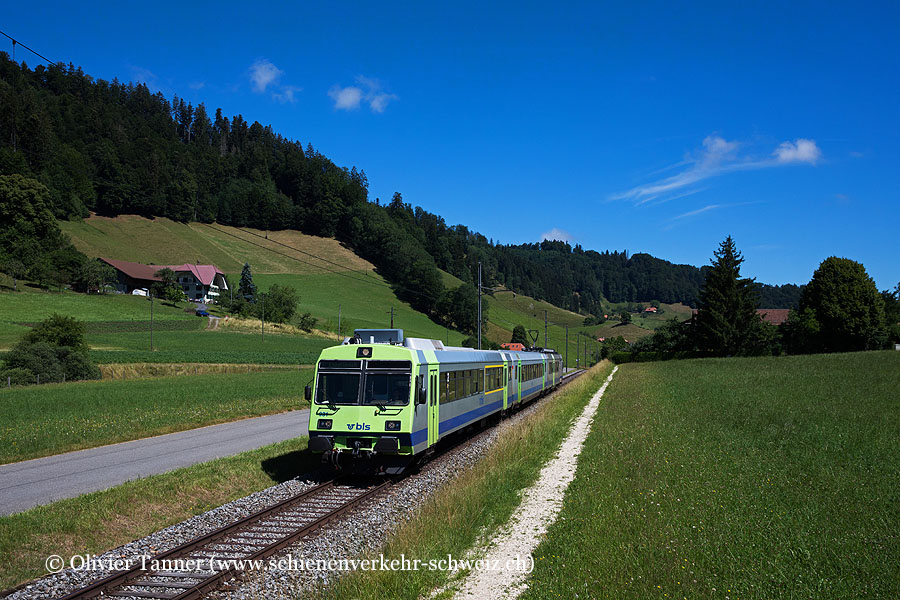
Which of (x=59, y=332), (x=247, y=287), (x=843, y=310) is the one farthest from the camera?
(x=247, y=287)

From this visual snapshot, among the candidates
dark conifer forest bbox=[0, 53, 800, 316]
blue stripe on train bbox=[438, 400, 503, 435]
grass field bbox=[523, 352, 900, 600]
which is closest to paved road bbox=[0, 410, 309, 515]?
blue stripe on train bbox=[438, 400, 503, 435]

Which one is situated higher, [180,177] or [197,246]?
[180,177]

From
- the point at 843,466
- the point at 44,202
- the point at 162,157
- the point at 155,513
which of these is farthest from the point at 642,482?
the point at 162,157

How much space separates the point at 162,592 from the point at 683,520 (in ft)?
23.4

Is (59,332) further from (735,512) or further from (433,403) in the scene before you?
(735,512)

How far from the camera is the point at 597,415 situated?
25422mm

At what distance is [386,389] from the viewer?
13.9 meters

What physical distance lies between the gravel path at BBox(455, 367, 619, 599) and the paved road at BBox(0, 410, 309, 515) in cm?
913

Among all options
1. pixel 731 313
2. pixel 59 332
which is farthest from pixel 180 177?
pixel 731 313

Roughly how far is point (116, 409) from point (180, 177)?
132 meters

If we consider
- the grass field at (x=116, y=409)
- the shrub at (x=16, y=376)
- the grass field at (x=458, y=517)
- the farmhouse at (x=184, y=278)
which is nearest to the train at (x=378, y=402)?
the grass field at (x=458, y=517)

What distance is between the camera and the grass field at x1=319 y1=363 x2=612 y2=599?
23.4ft

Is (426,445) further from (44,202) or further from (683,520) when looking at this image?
(44,202)

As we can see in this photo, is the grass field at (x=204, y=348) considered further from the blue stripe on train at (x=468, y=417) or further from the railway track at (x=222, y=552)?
the railway track at (x=222, y=552)
